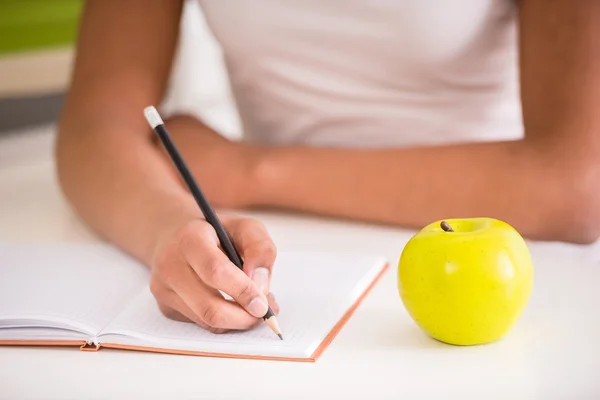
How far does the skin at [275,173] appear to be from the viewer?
87 cm

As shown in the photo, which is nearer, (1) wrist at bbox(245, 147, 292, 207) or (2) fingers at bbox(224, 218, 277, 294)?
(2) fingers at bbox(224, 218, 277, 294)

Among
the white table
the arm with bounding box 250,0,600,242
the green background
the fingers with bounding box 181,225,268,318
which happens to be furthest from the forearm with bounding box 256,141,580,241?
the green background

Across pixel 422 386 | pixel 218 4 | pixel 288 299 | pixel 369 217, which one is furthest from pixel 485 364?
pixel 218 4

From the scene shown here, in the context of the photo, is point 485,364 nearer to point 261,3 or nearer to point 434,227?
point 434,227

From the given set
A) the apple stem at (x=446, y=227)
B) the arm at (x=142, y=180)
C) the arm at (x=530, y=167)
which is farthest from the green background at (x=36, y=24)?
the apple stem at (x=446, y=227)

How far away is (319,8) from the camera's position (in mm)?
1266

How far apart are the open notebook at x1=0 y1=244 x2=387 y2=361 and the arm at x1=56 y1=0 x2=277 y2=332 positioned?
2 cm

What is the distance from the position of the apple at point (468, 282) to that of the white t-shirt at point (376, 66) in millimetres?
470

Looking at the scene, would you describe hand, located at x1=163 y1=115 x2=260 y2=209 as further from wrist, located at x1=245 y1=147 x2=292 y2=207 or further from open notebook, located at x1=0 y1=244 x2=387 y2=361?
open notebook, located at x1=0 y1=244 x2=387 y2=361

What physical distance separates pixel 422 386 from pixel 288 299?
22cm

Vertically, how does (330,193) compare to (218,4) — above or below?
below

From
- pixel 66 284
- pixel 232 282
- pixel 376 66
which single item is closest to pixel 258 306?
pixel 232 282

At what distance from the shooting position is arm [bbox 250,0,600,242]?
102 cm

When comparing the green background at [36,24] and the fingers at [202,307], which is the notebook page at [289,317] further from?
the green background at [36,24]
